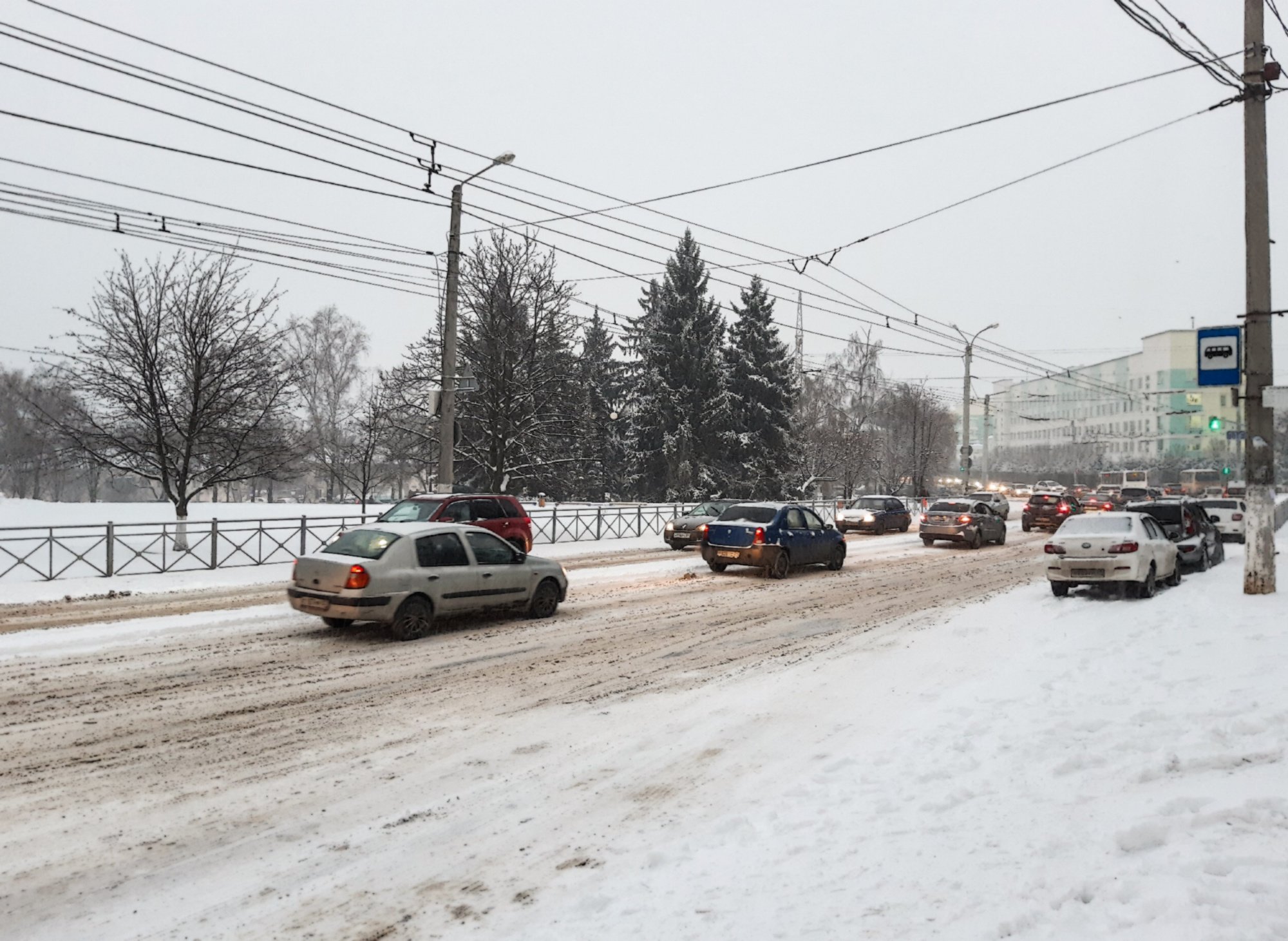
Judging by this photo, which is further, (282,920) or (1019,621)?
(1019,621)

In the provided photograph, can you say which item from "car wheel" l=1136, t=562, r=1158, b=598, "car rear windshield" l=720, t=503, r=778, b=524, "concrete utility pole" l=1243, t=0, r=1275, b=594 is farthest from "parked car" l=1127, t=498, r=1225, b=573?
"car rear windshield" l=720, t=503, r=778, b=524

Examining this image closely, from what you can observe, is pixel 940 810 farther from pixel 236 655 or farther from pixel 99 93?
pixel 99 93

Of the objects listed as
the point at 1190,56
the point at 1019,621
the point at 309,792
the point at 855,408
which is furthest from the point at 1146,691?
the point at 855,408

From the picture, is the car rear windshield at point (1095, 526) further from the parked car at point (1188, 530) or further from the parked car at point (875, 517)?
the parked car at point (875, 517)

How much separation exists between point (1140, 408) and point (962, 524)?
119 metres

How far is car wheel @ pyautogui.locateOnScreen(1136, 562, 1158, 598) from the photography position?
45.2 feet

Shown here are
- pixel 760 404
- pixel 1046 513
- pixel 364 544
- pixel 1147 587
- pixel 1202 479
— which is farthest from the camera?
pixel 1202 479

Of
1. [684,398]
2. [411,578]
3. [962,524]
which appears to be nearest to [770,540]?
[411,578]

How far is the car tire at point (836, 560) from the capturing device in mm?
19328

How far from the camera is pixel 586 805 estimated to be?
5.31 meters

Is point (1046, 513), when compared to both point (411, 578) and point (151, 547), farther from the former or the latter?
point (151, 547)

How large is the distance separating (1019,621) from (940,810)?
307 inches

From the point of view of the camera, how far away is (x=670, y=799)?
5402 millimetres

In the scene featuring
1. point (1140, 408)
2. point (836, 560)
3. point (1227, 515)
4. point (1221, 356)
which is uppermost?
point (1140, 408)
